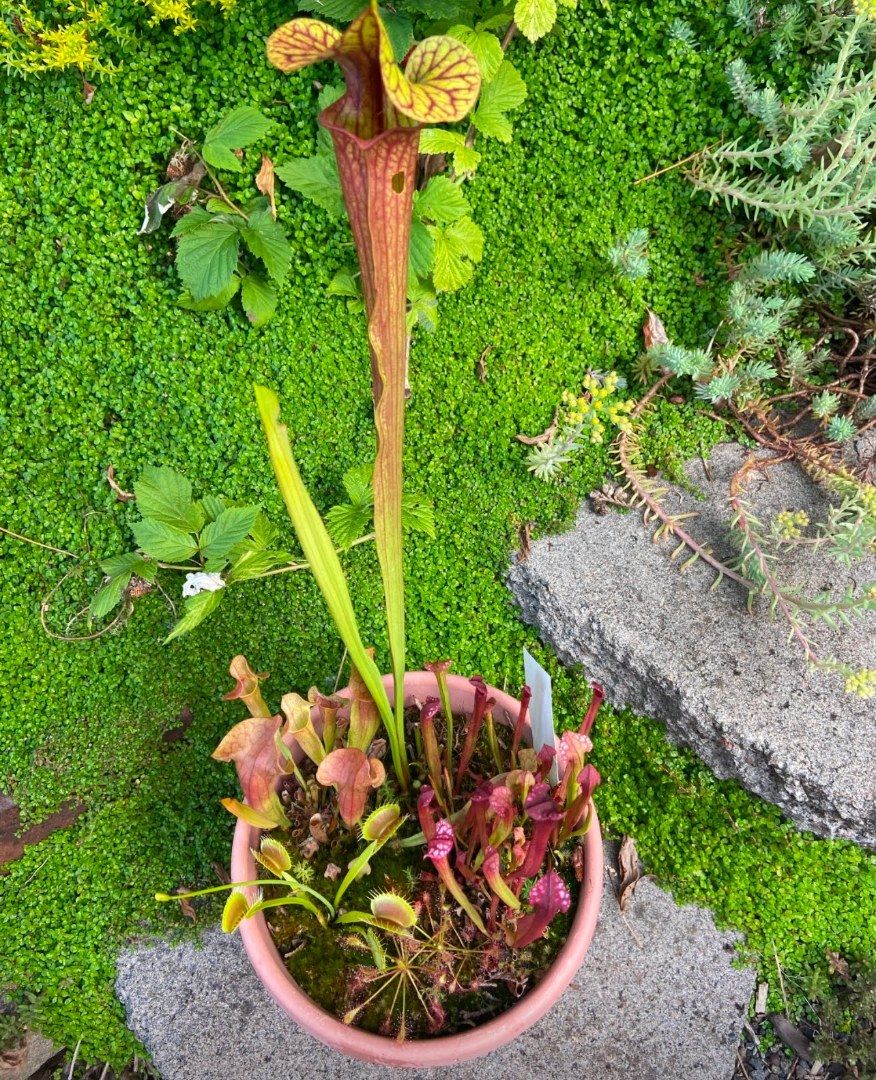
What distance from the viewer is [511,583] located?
175 centimetres

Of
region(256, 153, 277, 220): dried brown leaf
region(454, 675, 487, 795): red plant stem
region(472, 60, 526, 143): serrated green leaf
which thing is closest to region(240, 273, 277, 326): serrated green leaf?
region(256, 153, 277, 220): dried brown leaf

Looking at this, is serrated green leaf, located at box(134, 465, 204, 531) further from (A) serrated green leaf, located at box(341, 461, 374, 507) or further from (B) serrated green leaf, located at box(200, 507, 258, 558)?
(A) serrated green leaf, located at box(341, 461, 374, 507)

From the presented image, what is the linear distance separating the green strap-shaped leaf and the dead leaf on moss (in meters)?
0.95

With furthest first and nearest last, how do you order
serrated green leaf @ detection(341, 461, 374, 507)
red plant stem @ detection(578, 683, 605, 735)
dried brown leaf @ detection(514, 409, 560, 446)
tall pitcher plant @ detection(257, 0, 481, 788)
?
dried brown leaf @ detection(514, 409, 560, 446) → serrated green leaf @ detection(341, 461, 374, 507) → red plant stem @ detection(578, 683, 605, 735) → tall pitcher plant @ detection(257, 0, 481, 788)

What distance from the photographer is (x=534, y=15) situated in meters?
1.27

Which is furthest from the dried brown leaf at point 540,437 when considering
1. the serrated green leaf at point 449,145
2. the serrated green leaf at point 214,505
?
the serrated green leaf at point 214,505

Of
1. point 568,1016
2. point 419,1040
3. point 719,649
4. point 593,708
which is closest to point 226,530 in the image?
point 593,708

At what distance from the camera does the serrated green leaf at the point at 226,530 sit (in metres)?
1.52

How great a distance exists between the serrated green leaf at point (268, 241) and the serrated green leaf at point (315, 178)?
0.09 meters

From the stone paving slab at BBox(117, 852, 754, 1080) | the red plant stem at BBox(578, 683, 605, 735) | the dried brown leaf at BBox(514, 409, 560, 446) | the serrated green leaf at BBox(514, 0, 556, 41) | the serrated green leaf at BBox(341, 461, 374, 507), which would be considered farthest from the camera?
the dried brown leaf at BBox(514, 409, 560, 446)

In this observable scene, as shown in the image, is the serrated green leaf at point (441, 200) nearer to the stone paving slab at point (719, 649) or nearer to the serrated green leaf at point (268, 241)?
the serrated green leaf at point (268, 241)

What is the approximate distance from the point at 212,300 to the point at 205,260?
0.11m

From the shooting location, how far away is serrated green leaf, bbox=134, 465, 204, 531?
1.52 m

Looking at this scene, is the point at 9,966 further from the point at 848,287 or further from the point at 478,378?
the point at 848,287
